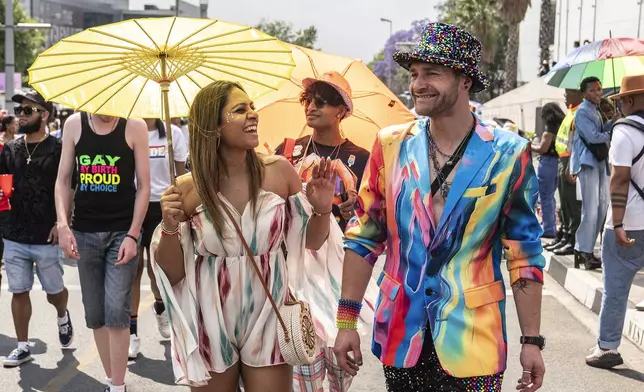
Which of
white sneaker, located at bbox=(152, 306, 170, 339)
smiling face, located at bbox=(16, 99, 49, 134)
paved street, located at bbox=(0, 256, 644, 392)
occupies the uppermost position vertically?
smiling face, located at bbox=(16, 99, 49, 134)

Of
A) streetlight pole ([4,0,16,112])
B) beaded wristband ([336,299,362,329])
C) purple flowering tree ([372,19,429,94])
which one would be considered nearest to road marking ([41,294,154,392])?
beaded wristband ([336,299,362,329])

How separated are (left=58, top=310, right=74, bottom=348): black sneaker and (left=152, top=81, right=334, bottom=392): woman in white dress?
139 inches

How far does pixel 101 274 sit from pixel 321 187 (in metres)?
2.19

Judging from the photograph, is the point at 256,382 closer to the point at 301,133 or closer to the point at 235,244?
the point at 235,244

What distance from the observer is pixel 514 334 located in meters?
7.61

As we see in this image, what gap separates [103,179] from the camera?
5461mm

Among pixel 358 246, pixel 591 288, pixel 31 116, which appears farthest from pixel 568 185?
pixel 358 246

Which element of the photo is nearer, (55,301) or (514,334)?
(55,301)

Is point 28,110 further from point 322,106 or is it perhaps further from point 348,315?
point 348,315

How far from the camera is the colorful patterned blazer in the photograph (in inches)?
121

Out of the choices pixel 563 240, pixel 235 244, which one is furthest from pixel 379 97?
pixel 563 240

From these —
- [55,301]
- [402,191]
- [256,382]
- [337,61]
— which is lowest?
[55,301]

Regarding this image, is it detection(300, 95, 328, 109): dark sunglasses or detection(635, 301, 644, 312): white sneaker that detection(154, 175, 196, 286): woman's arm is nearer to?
detection(300, 95, 328, 109): dark sunglasses

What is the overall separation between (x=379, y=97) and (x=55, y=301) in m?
2.87
